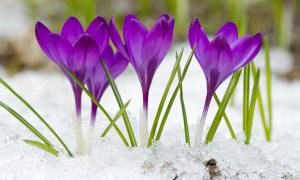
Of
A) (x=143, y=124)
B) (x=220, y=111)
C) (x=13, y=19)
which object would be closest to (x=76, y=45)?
(x=143, y=124)

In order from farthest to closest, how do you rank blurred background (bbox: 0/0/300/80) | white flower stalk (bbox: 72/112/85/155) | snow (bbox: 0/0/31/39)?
snow (bbox: 0/0/31/39) → blurred background (bbox: 0/0/300/80) → white flower stalk (bbox: 72/112/85/155)

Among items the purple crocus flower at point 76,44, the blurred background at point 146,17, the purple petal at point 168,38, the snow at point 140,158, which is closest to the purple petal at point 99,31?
the purple crocus flower at point 76,44

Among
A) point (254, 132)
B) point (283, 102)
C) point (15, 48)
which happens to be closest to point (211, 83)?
point (254, 132)

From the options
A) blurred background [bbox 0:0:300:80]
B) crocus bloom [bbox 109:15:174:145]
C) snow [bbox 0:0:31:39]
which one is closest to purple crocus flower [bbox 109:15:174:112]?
crocus bloom [bbox 109:15:174:145]

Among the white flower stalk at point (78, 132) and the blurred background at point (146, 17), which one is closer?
the white flower stalk at point (78, 132)

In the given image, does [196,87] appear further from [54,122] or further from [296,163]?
[296,163]

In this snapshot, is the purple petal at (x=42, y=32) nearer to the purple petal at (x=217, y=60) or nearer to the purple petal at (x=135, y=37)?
the purple petal at (x=135, y=37)

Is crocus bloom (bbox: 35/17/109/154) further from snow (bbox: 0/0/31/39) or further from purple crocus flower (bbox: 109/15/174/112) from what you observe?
snow (bbox: 0/0/31/39)
